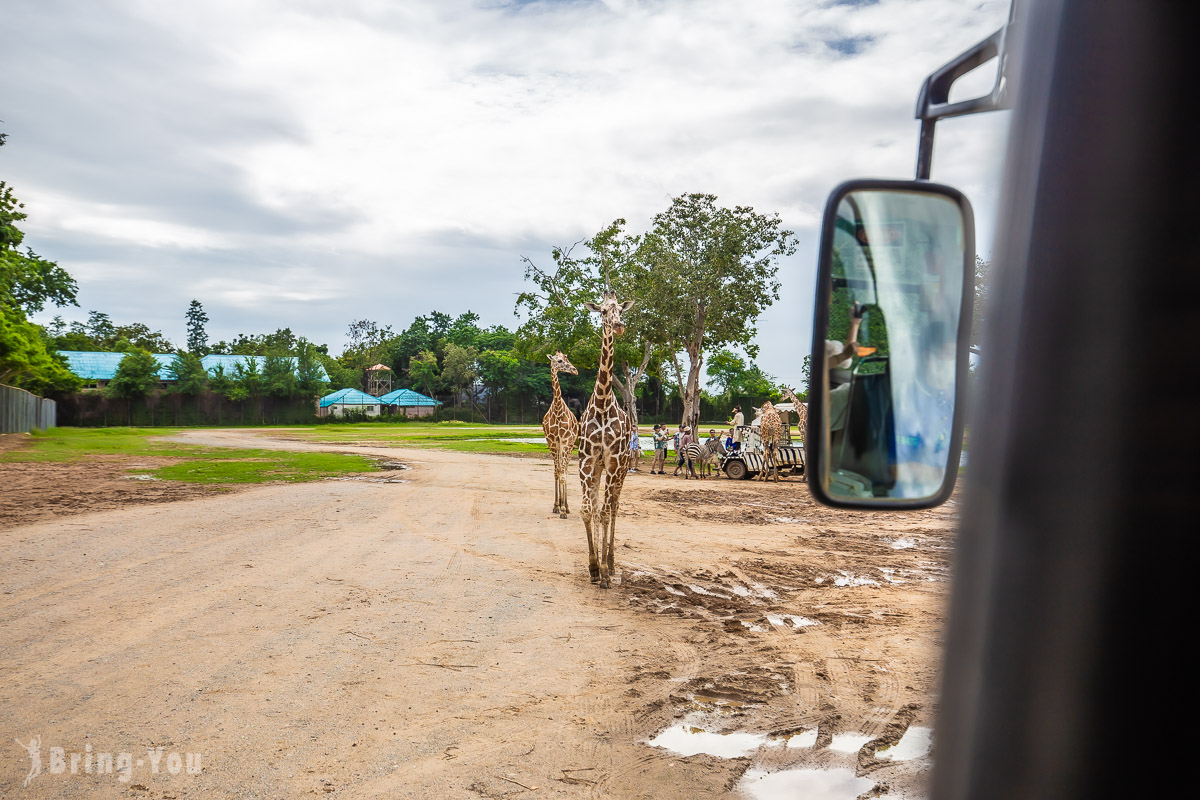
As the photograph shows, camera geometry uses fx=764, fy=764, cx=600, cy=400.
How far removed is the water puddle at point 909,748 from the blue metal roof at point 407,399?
200 ft

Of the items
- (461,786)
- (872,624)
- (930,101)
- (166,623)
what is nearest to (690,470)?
(872,624)

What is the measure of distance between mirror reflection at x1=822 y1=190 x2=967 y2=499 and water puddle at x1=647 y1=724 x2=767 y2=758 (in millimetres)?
2818

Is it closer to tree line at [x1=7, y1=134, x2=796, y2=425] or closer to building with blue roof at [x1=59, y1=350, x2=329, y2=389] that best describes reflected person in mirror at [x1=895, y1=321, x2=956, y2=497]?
tree line at [x1=7, y1=134, x2=796, y2=425]

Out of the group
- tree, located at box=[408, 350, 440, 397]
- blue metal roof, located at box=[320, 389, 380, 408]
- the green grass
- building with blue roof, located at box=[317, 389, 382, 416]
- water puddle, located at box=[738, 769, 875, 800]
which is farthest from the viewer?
tree, located at box=[408, 350, 440, 397]

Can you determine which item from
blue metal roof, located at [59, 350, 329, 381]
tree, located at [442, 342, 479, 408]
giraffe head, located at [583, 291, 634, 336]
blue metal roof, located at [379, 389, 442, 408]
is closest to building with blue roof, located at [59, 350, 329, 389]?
blue metal roof, located at [59, 350, 329, 381]

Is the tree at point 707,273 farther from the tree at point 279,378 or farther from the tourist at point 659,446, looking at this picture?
the tree at point 279,378

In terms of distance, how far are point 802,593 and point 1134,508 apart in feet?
22.8

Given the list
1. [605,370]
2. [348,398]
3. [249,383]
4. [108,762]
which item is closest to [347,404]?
[348,398]

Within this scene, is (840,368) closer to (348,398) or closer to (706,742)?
(706,742)

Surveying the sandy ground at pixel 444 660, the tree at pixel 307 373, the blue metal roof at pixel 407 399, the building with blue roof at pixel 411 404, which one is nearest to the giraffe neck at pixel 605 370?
the sandy ground at pixel 444 660

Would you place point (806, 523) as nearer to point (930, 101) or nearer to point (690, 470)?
point (690, 470)

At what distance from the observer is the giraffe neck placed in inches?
327

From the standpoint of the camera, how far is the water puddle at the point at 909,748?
154 inches

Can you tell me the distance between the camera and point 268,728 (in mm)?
4090
